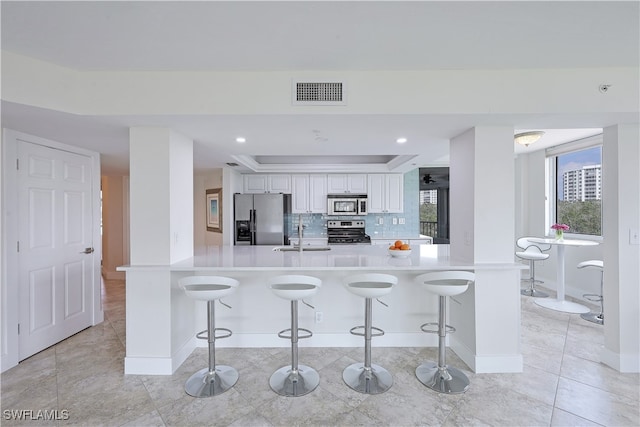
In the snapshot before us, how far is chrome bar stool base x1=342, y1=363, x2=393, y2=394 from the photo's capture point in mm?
2178

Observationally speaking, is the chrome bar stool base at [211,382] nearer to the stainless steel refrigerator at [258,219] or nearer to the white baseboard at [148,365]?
the white baseboard at [148,365]

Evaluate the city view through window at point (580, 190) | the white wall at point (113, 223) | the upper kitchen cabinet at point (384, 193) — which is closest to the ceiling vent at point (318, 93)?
the upper kitchen cabinet at point (384, 193)

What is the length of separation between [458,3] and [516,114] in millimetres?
1133

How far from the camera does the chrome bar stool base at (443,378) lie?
217 centimetres

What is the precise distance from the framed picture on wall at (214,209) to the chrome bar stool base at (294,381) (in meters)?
3.72

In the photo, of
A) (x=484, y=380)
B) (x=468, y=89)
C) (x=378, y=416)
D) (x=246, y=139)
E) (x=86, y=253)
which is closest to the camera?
(x=378, y=416)

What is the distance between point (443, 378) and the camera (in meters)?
2.27

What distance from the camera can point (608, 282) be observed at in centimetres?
249

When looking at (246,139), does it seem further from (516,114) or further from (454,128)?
(516,114)

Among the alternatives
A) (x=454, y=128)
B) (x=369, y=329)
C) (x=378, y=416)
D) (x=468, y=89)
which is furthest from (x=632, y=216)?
(x=378, y=416)

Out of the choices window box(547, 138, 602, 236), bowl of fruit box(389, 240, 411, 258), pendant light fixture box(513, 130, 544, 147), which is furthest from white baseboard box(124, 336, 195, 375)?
window box(547, 138, 602, 236)

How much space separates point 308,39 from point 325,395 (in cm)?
248

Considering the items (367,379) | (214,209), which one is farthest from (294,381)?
(214,209)

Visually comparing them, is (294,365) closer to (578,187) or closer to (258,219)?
(258,219)
